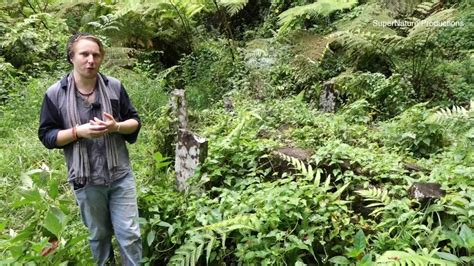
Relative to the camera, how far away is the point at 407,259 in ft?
7.58

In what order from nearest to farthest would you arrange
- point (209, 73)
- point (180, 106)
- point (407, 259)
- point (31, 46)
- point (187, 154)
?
point (407, 259)
point (187, 154)
point (180, 106)
point (209, 73)
point (31, 46)

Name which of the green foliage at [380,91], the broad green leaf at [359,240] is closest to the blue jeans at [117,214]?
the broad green leaf at [359,240]

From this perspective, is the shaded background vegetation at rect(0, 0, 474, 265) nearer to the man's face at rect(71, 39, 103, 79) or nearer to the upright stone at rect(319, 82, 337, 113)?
the upright stone at rect(319, 82, 337, 113)

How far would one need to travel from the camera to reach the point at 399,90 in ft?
17.7

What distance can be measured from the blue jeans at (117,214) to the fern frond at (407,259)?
1614mm

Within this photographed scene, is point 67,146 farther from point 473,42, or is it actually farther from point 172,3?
point 473,42

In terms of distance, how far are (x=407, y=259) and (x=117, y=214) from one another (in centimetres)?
185

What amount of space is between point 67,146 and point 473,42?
19.4ft

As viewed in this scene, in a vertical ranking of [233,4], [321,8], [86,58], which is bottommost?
[321,8]

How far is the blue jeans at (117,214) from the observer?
112 inches

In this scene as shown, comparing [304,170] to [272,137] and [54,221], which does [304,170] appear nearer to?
[272,137]

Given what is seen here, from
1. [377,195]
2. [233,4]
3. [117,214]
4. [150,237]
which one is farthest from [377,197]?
[233,4]

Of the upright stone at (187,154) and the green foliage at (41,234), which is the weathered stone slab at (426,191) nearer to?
the upright stone at (187,154)

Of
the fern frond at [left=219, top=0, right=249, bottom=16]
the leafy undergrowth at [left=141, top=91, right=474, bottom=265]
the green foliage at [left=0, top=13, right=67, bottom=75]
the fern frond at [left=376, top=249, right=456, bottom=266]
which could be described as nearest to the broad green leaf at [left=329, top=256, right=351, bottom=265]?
the leafy undergrowth at [left=141, top=91, right=474, bottom=265]
